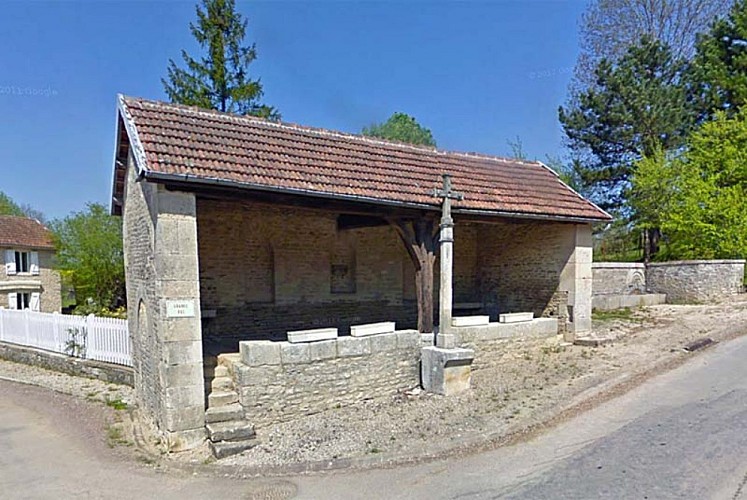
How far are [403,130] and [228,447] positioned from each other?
2367 centimetres

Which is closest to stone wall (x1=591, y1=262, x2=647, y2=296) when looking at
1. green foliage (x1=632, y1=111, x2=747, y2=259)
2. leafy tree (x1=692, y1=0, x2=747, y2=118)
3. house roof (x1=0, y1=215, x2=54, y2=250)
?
green foliage (x1=632, y1=111, x2=747, y2=259)

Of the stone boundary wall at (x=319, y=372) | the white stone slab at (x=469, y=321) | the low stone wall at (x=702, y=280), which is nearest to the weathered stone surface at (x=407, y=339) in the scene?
the stone boundary wall at (x=319, y=372)

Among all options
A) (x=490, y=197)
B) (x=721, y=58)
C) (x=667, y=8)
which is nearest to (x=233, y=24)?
(x=490, y=197)

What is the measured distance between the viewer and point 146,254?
7.09 m

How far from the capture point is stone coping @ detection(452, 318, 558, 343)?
9094 mm

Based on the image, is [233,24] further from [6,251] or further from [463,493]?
[463,493]

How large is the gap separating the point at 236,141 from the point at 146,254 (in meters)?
2.29

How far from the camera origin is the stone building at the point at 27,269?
2327 centimetres

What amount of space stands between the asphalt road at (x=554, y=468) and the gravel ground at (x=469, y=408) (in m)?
0.33

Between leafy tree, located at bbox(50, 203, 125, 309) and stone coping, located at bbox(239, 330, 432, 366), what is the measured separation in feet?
51.2

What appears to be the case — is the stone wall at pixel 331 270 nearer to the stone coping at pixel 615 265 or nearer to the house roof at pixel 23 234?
the stone coping at pixel 615 265

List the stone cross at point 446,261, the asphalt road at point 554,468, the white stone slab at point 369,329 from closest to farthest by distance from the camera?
the asphalt road at point 554,468, the white stone slab at point 369,329, the stone cross at point 446,261

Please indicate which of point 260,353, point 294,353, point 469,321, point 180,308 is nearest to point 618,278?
point 469,321

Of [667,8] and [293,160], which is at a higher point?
[667,8]
